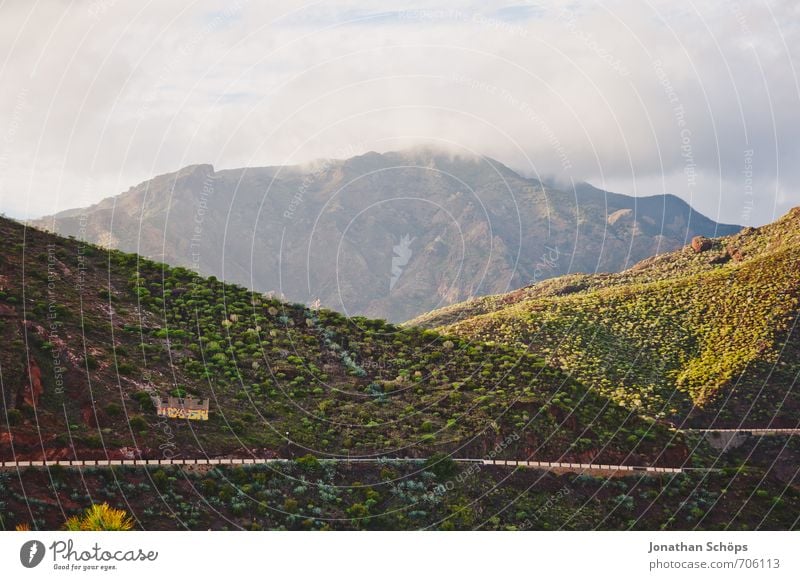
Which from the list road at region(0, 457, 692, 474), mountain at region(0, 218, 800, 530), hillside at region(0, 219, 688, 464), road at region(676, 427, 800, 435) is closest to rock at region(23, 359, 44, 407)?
hillside at region(0, 219, 688, 464)

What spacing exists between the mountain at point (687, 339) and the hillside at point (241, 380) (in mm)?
12917

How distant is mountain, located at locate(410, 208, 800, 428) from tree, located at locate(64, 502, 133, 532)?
56.1 m

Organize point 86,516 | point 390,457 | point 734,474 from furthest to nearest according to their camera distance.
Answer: point 734,474, point 390,457, point 86,516

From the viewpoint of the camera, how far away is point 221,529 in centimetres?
6253

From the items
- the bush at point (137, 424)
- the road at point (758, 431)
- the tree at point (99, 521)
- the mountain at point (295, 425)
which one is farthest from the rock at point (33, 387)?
the road at point (758, 431)

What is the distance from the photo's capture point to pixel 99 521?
53.8 m

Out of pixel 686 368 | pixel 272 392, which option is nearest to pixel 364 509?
pixel 272 392

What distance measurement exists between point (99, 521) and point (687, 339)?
7743cm

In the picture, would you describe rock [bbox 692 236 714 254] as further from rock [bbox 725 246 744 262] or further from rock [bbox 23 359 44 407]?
rock [bbox 23 359 44 407]

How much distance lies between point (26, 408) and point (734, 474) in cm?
5688

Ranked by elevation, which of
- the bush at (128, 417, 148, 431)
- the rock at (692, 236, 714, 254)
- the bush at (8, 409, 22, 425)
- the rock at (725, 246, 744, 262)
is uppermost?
the rock at (692, 236, 714, 254)

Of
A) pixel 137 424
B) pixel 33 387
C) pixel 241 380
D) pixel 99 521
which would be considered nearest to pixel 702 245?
pixel 241 380

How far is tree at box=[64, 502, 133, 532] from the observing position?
53844 mm

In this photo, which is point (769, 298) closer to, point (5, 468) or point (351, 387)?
point (351, 387)
